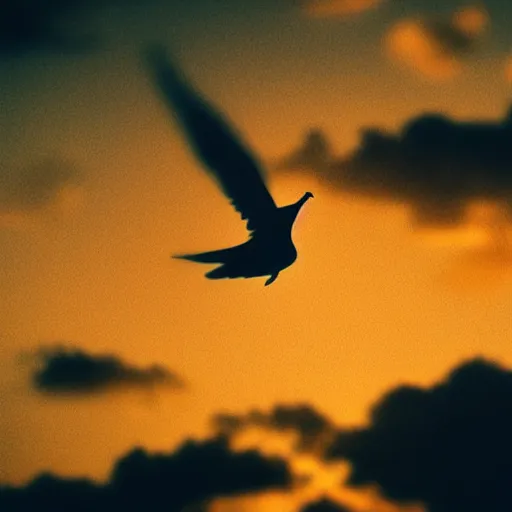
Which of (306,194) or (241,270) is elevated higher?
(306,194)

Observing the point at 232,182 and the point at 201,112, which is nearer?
the point at 201,112

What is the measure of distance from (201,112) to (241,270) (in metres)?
4.25

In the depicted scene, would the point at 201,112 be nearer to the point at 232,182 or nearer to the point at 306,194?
the point at 232,182

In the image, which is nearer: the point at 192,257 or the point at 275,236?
the point at 192,257

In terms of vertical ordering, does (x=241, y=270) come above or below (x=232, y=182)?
below

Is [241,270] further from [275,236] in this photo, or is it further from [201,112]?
[201,112]

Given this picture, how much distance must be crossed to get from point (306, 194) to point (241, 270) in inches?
110

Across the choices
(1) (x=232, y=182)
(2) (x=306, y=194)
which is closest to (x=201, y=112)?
(1) (x=232, y=182)

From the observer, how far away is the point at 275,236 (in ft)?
75.0

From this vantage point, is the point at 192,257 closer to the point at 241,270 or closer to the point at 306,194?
the point at 241,270

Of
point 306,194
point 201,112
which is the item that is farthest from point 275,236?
point 201,112

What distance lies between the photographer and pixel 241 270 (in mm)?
22031

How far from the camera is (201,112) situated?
20.7 meters

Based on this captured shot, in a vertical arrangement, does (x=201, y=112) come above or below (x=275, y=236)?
above
